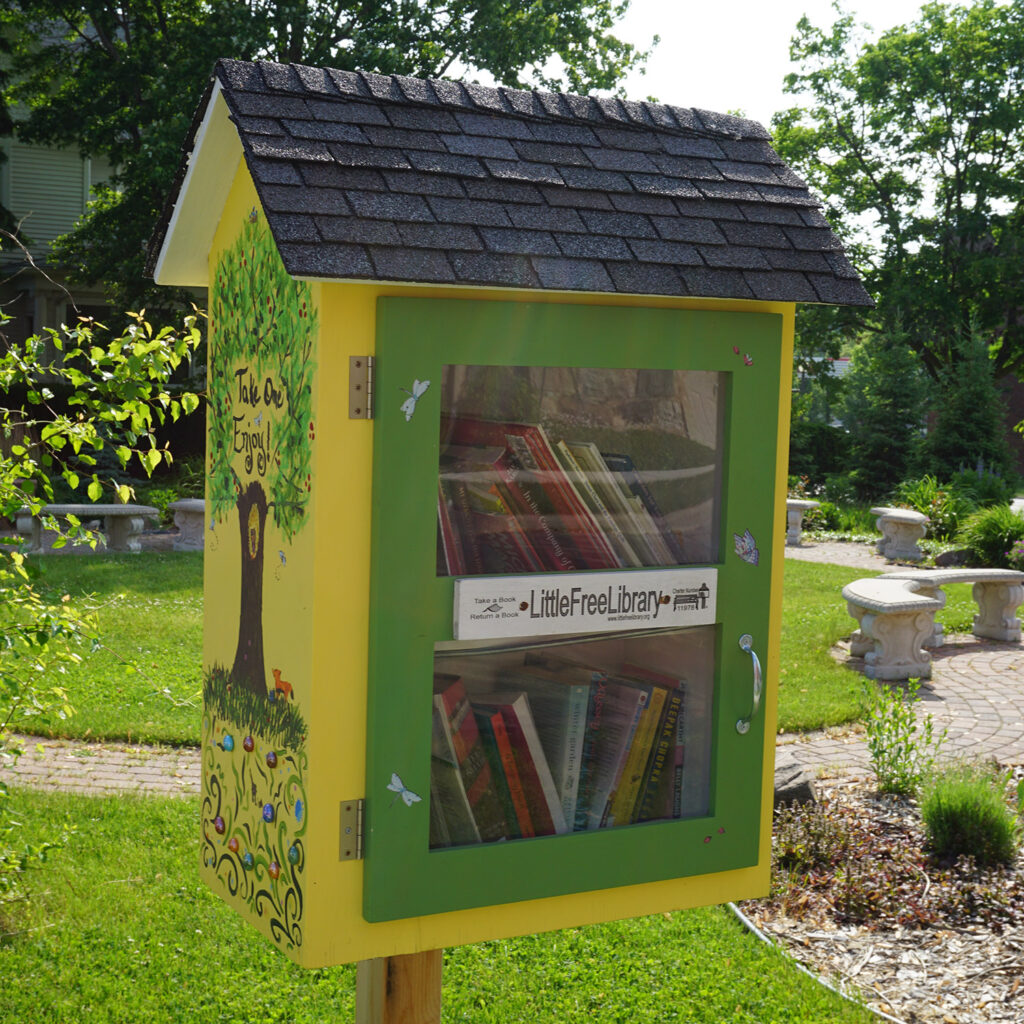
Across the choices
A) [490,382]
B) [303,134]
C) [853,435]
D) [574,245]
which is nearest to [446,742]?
[490,382]

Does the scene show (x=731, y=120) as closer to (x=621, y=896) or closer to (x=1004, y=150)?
(x=621, y=896)

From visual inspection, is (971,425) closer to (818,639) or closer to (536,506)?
(818,639)

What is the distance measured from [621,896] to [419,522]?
2.65 feet

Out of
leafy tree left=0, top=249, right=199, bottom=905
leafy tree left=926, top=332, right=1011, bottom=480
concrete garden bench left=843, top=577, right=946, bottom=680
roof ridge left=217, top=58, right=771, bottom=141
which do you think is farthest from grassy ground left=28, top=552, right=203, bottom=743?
leafy tree left=926, top=332, right=1011, bottom=480

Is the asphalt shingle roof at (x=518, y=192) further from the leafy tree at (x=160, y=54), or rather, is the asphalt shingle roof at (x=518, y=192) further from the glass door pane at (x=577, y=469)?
the leafy tree at (x=160, y=54)

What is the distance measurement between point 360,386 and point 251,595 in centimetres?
50

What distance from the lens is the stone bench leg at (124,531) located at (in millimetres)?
11742

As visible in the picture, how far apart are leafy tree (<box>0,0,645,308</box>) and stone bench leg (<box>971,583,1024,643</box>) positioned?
34.4 feet

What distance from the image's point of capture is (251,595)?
6.92 ft

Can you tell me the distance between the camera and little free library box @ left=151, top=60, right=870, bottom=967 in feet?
6.07

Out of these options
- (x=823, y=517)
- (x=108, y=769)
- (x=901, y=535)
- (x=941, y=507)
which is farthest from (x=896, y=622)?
(x=823, y=517)

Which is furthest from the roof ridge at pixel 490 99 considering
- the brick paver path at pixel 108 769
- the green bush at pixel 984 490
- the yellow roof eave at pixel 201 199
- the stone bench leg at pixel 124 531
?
the green bush at pixel 984 490

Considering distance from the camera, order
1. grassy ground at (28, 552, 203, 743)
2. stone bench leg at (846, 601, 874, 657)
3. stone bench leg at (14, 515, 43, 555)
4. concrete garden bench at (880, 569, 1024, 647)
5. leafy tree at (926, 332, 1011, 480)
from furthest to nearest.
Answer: leafy tree at (926, 332, 1011, 480), stone bench leg at (14, 515, 43, 555), concrete garden bench at (880, 569, 1024, 647), stone bench leg at (846, 601, 874, 657), grassy ground at (28, 552, 203, 743)

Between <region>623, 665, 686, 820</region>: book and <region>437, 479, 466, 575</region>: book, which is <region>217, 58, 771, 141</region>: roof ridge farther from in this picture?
<region>623, 665, 686, 820</region>: book
